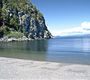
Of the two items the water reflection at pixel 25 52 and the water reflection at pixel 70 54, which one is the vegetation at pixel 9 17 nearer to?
the water reflection at pixel 25 52

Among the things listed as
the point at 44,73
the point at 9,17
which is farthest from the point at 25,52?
the point at 9,17

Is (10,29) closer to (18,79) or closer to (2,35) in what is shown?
(2,35)

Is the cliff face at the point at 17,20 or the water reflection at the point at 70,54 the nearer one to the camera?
the water reflection at the point at 70,54

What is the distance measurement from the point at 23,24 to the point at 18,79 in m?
147

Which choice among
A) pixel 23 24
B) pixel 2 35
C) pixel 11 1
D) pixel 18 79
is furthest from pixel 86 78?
pixel 11 1

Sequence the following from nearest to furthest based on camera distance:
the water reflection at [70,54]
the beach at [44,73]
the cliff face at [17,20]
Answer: the beach at [44,73] < the water reflection at [70,54] < the cliff face at [17,20]

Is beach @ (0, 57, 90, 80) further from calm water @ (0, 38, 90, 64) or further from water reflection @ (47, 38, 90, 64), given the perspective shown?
water reflection @ (47, 38, 90, 64)

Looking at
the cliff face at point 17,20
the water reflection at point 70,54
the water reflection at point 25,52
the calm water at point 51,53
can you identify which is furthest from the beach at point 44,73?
the cliff face at point 17,20

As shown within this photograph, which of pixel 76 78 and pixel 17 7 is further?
pixel 17 7

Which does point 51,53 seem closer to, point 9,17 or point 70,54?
point 70,54

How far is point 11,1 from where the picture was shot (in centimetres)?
16712

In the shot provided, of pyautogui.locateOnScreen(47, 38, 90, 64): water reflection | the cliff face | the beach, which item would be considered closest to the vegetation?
the cliff face

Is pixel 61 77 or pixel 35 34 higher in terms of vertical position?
pixel 35 34

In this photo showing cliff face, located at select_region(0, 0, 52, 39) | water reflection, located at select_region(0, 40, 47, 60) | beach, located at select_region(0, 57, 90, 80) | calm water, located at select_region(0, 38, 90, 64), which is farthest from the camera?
cliff face, located at select_region(0, 0, 52, 39)
